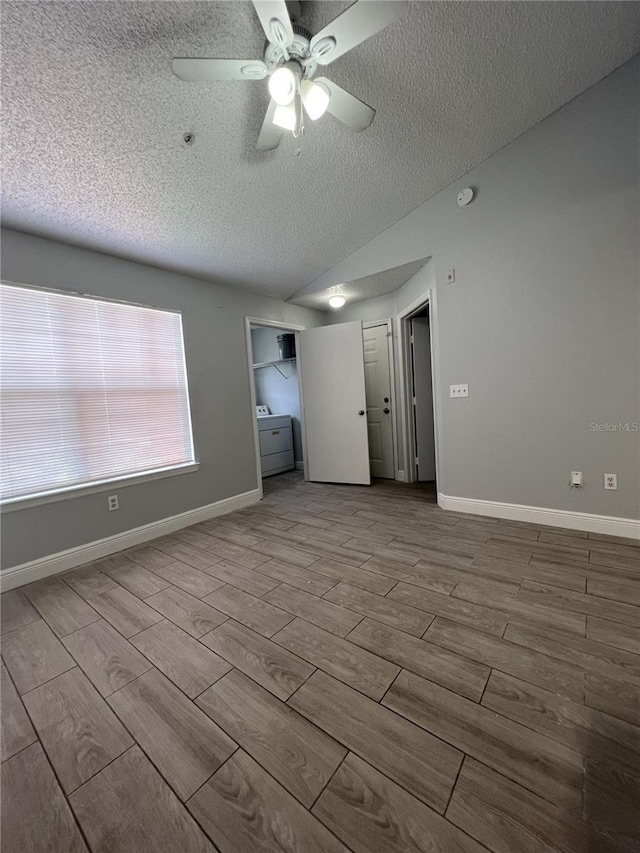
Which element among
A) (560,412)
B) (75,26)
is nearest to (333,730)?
(560,412)

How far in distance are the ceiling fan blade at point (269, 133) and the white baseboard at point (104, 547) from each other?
9.21ft

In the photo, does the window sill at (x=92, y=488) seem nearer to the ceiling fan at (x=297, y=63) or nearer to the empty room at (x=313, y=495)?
the empty room at (x=313, y=495)

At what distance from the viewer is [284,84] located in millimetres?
1285

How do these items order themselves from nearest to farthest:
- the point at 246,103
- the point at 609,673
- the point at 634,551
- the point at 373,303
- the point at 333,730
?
the point at 333,730
the point at 609,673
the point at 246,103
the point at 634,551
the point at 373,303

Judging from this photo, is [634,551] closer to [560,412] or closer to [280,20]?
[560,412]

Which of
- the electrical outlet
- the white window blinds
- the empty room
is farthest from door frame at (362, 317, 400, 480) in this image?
the white window blinds

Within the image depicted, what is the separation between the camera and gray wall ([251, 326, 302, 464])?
208 inches

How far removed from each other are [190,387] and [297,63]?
93.2 inches

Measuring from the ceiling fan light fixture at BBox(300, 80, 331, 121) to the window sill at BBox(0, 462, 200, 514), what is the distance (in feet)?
8.73

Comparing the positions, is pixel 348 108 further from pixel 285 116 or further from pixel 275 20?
pixel 275 20

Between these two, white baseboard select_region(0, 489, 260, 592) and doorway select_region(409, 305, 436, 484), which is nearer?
white baseboard select_region(0, 489, 260, 592)

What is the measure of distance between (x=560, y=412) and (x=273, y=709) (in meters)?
2.53

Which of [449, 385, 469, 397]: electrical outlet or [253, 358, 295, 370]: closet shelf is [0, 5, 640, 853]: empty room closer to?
[449, 385, 469, 397]: electrical outlet

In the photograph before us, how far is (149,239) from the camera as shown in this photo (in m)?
2.42
